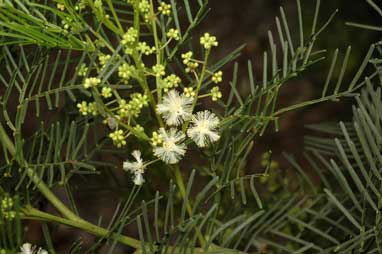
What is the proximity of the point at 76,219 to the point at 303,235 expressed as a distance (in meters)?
0.21

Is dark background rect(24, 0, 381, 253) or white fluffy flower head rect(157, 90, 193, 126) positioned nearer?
white fluffy flower head rect(157, 90, 193, 126)

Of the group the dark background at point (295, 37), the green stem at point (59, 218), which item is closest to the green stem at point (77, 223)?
the green stem at point (59, 218)

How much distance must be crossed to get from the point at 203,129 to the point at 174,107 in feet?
0.08

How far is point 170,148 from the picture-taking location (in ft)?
1.40

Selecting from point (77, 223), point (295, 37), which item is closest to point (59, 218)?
point (77, 223)

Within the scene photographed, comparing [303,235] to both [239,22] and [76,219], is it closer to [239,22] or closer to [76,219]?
[76,219]

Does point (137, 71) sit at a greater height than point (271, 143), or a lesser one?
greater

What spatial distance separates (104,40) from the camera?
0.45 metres

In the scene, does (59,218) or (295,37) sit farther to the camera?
(295,37)

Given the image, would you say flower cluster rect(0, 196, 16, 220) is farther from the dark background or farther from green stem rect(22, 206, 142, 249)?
the dark background

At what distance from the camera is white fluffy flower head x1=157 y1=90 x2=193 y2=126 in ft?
1.38

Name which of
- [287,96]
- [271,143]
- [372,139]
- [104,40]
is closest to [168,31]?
[104,40]

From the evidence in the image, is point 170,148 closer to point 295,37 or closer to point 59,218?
point 59,218

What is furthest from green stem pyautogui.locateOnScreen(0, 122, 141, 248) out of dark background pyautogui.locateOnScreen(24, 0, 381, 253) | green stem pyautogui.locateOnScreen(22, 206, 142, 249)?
dark background pyautogui.locateOnScreen(24, 0, 381, 253)
